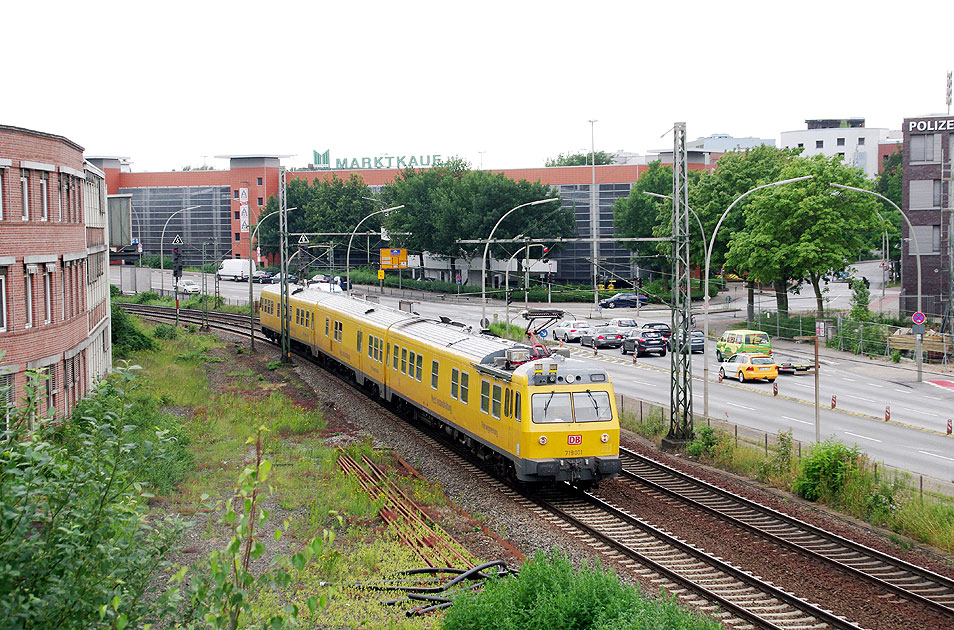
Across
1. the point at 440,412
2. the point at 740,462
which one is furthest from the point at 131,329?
the point at 740,462

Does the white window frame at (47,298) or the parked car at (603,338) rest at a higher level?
the white window frame at (47,298)

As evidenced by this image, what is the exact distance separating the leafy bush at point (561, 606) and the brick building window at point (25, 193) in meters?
15.3

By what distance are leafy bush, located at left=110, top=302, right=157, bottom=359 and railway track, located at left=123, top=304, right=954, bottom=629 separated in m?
25.1

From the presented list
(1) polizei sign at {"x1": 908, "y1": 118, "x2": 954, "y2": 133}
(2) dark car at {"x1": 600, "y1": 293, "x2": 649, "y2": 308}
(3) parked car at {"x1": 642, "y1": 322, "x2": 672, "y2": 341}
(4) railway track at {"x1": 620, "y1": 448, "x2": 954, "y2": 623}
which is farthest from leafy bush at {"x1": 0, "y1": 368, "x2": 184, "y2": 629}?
(2) dark car at {"x1": 600, "y1": 293, "x2": 649, "y2": 308}

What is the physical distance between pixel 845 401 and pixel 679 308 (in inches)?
612

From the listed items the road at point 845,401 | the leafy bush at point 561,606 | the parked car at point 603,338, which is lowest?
the road at point 845,401

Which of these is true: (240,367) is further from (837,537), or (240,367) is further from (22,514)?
(22,514)

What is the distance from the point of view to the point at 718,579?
15.1 meters

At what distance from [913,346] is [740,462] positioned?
2927 centimetres

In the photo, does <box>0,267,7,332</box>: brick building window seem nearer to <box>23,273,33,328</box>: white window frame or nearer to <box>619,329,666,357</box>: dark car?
<box>23,273,33,328</box>: white window frame

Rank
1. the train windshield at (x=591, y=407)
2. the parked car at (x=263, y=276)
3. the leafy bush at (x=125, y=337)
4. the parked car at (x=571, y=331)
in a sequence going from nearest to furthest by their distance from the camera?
the train windshield at (x=591, y=407) → the leafy bush at (x=125, y=337) → the parked car at (x=571, y=331) → the parked car at (x=263, y=276)

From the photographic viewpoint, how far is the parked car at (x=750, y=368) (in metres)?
41.3

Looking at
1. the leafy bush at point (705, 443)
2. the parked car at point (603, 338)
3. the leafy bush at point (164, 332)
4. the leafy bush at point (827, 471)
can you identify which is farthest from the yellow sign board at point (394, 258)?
the leafy bush at point (827, 471)

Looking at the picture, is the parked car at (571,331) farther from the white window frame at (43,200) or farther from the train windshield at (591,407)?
the white window frame at (43,200)
